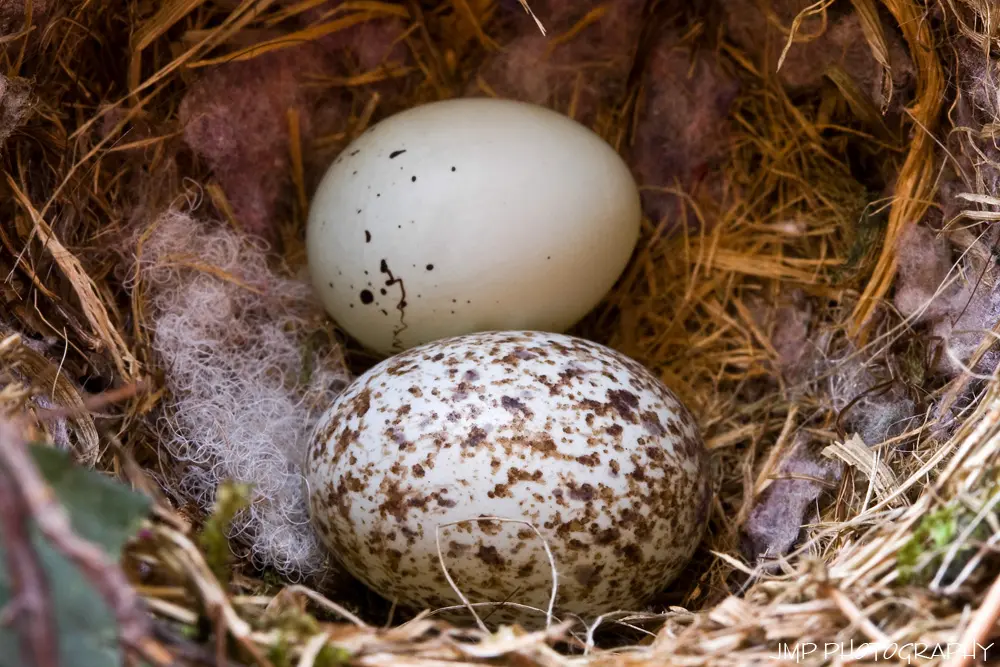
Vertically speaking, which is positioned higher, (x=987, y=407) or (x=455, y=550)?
(x=987, y=407)

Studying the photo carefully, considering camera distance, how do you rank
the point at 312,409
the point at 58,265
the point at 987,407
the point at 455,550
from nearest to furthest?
the point at 987,407
the point at 455,550
the point at 58,265
the point at 312,409

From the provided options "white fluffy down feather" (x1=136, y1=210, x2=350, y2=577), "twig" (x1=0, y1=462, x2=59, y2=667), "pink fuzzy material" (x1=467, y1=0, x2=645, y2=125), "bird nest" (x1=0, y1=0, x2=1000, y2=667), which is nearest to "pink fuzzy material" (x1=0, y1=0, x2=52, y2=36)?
"bird nest" (x1=0, y1=0, x2=1000, y2=667)

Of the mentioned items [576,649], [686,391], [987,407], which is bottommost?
[576,649]

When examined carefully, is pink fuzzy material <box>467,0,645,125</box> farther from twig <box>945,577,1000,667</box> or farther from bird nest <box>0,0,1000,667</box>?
twig <box>945,577,1000,667</box>

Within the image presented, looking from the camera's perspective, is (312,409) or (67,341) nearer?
(67,341)

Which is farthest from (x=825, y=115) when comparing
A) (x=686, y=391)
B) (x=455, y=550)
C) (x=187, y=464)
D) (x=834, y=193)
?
(x=187, y=464)

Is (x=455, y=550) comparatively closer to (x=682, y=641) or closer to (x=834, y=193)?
(x=682, y=641)
